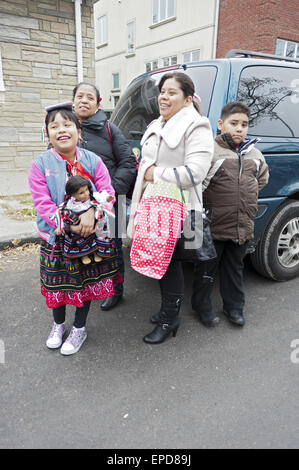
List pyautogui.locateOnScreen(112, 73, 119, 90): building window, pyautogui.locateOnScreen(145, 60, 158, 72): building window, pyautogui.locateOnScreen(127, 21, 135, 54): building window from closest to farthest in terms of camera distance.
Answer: pyautogui.locateOnScreen(145, 60, 158, 72): building window < pyautogui.locateOnScreen(127, 21, 135, 54): building window < pyautogui.locateOnScreen(112, 73, 119, 90): building window

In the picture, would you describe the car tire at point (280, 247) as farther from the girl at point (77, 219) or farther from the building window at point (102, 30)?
the building window at point (102, 30)

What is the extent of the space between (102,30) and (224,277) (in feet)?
80.7

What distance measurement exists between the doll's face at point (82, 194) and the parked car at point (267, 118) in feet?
3.95

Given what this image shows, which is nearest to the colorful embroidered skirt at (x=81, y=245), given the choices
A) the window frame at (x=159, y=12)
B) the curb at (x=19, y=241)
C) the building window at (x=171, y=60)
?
the curb at (x=19, y=241)

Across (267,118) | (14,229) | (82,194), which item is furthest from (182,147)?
(14,229)

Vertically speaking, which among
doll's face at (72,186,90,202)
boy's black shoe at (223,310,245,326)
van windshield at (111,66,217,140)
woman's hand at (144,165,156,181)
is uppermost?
van windshield at (111,66,217,140)

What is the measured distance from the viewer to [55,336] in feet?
8.31

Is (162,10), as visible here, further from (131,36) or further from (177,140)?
(177,140)

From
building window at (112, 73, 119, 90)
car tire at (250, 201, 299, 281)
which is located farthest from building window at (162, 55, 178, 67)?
car tire at (250, 201, 299, 281)

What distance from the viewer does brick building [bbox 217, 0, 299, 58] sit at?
1221 centimetres

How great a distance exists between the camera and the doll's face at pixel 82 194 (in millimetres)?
2098

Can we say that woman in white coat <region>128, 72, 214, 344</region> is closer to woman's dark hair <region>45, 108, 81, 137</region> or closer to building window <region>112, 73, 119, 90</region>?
woman's dark hair <region>45, 108, 81, 137</region>

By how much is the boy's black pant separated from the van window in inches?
40.6

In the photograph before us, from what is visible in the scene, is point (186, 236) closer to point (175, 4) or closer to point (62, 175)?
point (62, 175)
